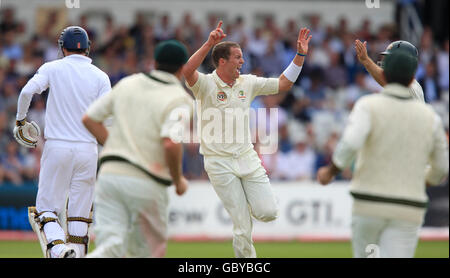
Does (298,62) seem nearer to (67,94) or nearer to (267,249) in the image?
(67,94)

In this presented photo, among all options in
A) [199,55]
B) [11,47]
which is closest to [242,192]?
[199,55]

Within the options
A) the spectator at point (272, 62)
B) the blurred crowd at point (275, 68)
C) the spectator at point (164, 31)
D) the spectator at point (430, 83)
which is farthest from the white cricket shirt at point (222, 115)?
the spectator at point (164, 31)

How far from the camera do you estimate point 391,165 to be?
671cm

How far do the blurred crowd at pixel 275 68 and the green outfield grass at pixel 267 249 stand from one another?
208 centimetres

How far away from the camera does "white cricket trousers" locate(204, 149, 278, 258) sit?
9500 mm

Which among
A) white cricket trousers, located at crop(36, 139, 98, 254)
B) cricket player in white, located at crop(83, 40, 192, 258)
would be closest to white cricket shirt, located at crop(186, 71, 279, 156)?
white cricket trousers, located at crop(36, 139, 98, 254)

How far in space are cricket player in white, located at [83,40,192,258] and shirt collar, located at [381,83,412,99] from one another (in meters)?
1.79

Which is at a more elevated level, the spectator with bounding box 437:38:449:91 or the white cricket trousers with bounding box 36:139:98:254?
the spectator with bounding box 437:38:449:91

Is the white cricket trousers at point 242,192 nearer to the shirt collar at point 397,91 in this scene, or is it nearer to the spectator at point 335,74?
the shirt collar at point 397,91

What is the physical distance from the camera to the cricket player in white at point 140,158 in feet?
23.2

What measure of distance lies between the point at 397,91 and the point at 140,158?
2365 mm

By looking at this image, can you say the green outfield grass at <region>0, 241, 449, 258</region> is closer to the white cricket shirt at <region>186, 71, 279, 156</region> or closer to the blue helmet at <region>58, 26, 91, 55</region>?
the white cricket shirt at <region>186, 71, 279, 156</region>

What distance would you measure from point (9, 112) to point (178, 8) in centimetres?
717
